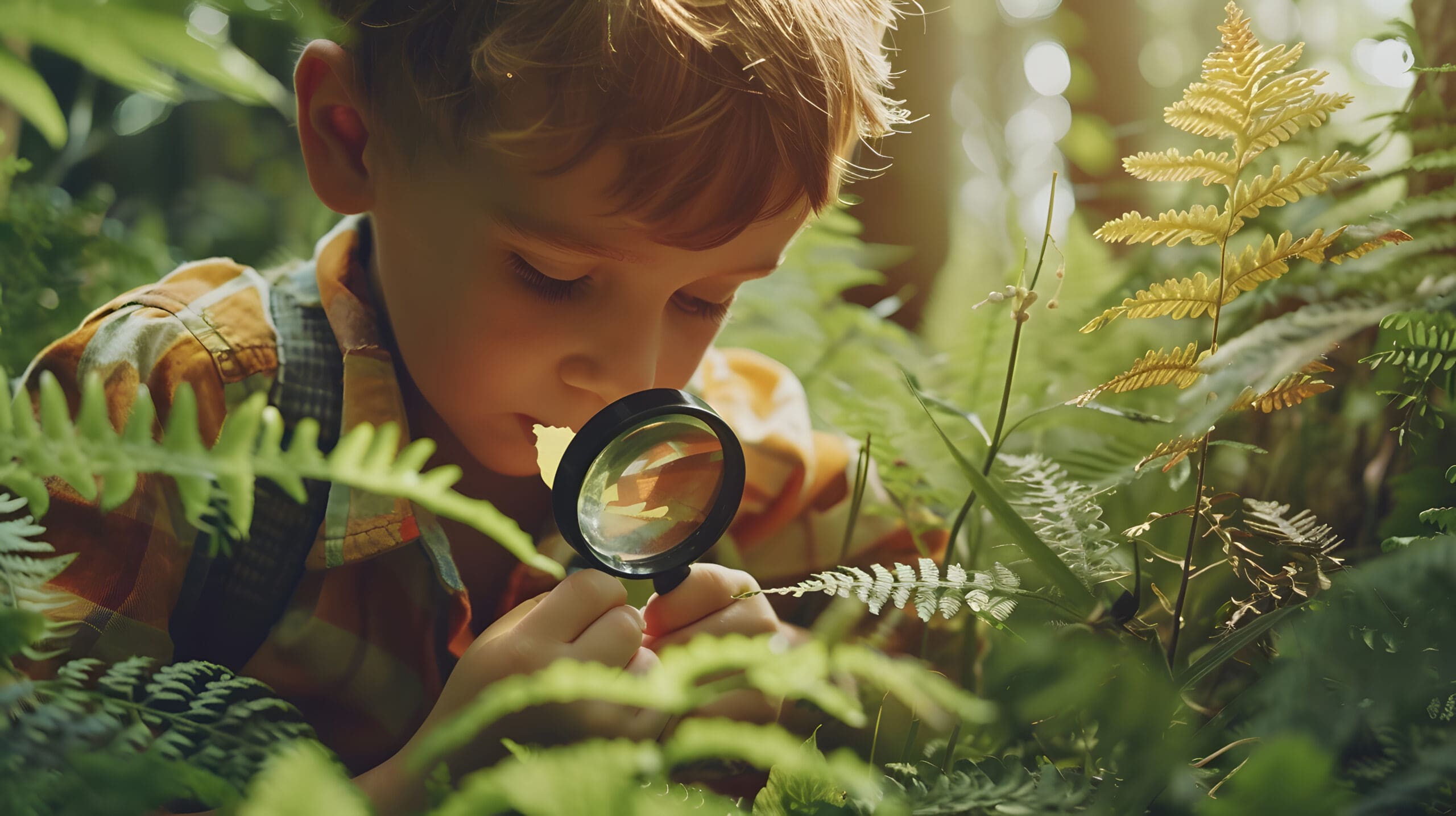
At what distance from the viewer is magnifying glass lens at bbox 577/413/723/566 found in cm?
90

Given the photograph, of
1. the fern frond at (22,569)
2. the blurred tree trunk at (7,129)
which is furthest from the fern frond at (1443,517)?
the blurred tree trunk at (7,129)

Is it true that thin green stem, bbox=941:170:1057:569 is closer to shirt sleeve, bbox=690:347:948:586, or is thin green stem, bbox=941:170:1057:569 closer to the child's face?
the child's face

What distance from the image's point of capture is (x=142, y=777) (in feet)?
1.46

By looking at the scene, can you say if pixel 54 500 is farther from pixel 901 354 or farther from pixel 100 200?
pixel 901 354

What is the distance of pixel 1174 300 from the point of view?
742 millimetres

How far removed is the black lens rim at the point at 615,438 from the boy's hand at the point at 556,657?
0.03 metres

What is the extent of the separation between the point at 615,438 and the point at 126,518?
0.54 m

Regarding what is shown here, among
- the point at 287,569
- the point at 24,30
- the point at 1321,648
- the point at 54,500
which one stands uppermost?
the point at 24,30

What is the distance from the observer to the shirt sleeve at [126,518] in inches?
36.2

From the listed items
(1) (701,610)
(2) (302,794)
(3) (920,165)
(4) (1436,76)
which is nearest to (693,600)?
(1) (701,610)

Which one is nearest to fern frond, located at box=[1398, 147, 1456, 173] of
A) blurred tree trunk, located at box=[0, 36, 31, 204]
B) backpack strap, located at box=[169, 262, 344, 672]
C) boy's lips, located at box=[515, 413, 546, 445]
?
boy's lips, located at box=[515, 413, 546, 445]

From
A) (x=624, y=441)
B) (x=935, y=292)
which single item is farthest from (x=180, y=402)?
(x=935, y=292)

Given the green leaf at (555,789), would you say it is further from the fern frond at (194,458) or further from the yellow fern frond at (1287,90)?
the yellow fern frond at (1287,90)

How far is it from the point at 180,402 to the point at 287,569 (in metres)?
0.72
